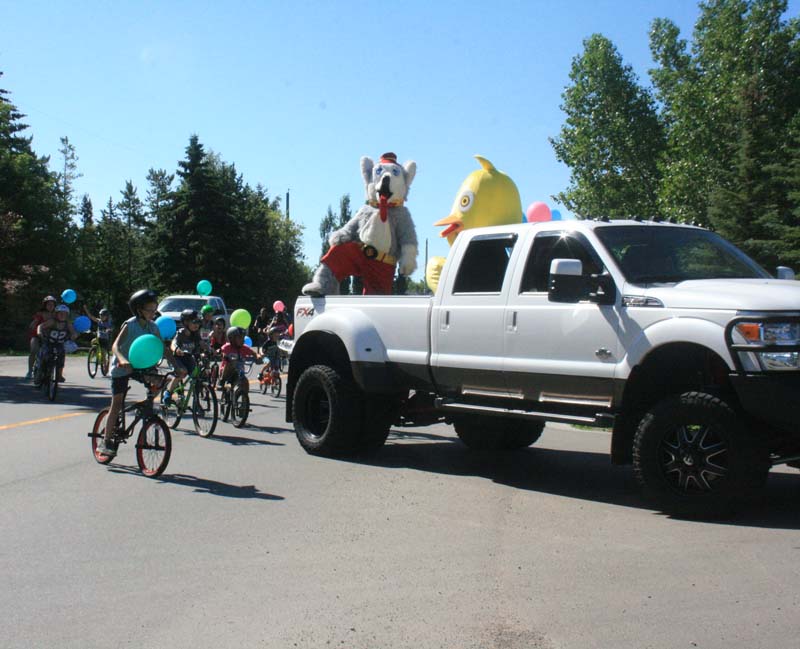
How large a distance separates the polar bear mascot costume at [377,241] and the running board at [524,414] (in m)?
3.11

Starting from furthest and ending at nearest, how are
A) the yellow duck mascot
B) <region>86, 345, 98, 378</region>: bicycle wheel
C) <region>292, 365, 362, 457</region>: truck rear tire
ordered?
<region>86, 345, 98, 378</region>: bicycle wheel, the yellow duck mascot, <region>292, 365, 362, 457</region>: truck rear tire

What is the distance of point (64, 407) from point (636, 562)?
37.9 ft

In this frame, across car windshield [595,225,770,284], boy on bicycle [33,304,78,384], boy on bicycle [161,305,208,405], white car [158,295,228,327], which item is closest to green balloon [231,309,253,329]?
boy on bicycle [161,305,208,405]

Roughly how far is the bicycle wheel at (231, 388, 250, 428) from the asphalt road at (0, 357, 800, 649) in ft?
10.4

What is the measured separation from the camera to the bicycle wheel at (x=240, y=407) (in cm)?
1281

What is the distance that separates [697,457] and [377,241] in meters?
5.65

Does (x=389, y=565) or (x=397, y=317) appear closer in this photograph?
(x=389, y=565)

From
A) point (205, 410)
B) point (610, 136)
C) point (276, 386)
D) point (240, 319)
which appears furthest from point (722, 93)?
point (205, 410)

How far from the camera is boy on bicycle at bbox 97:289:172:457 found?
351 inches

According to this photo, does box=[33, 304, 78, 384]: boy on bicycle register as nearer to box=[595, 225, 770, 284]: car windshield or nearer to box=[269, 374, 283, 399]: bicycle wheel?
box=[269, 374, 283, 399]: bicycle wheel

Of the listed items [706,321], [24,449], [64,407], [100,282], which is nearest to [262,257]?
[100,282]

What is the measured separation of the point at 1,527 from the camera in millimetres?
6648

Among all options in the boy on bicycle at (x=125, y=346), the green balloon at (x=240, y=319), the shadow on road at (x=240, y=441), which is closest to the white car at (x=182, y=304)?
the green balloon at (x=240, y=319)

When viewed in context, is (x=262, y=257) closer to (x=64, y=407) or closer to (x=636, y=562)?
(x=64, y=407)
